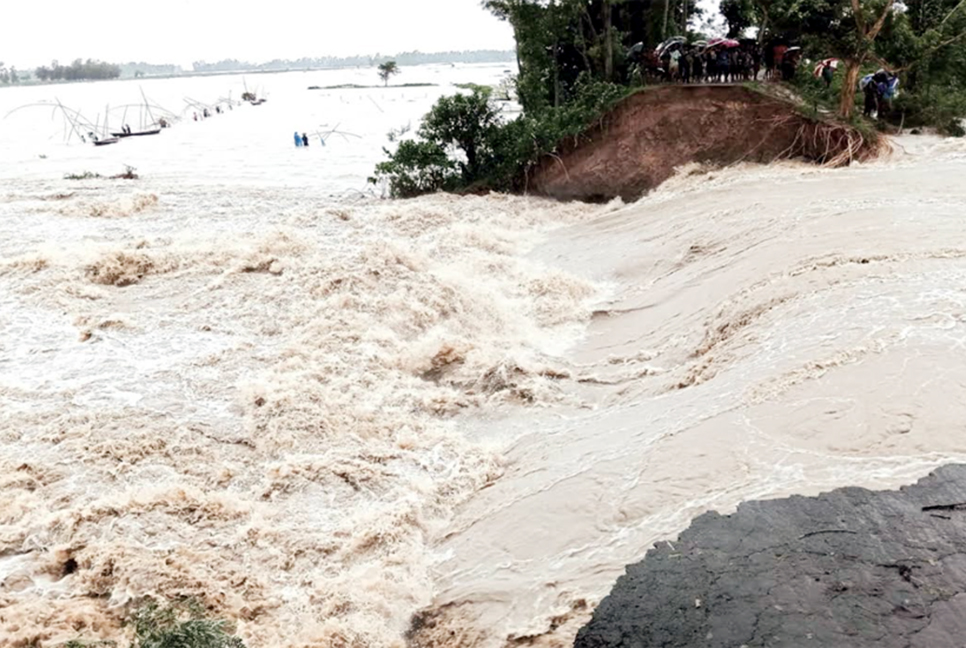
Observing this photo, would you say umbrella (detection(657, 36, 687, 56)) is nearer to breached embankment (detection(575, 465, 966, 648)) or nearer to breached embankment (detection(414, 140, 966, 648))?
breached embankment (detection(414, 140, 966, 648))

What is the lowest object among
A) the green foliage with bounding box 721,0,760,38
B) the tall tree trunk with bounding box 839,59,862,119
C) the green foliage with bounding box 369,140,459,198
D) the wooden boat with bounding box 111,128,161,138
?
the green foliage with bounding box 369,140,459,198

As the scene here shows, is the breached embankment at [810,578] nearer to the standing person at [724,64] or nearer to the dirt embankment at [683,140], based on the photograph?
the dirt embankment at [683,140]

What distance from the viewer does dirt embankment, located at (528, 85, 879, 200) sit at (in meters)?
16.0

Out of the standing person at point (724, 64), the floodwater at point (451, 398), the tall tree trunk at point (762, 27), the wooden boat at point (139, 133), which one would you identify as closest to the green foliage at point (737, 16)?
the tall tree trunk at point (762, 27)

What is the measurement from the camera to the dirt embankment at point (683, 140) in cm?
1598

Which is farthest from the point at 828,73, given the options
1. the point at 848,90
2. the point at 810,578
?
the point at 810,578

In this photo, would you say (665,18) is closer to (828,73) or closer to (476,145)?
(828,73)

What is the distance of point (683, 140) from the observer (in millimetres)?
17078

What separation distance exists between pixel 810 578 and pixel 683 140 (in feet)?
47.3

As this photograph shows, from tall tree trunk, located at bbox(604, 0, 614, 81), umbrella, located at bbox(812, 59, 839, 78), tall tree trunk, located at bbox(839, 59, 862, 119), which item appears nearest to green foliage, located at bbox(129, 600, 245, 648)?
tall tree trunk, located at bbox(839, 59, 862, 119)

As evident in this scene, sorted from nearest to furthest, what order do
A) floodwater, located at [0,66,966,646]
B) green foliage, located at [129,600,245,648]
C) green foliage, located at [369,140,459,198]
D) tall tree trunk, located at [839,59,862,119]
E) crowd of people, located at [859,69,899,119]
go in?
green foliage, located at [129,600,245,648], floodwater, located at [0,66,966,646], tall tree trunk, located at [839,59,862,119], crowd of people, located at [859,69,899,119], green foliage, located at [369,140,459,198]

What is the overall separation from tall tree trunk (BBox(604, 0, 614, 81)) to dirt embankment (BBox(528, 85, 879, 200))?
76.6 inches

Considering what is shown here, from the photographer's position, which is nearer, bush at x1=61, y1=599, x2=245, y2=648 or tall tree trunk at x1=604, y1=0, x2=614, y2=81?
bush at x1=61, y1=599, x2=245, y2=648

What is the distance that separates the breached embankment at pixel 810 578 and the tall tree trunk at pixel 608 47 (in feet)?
53.0
